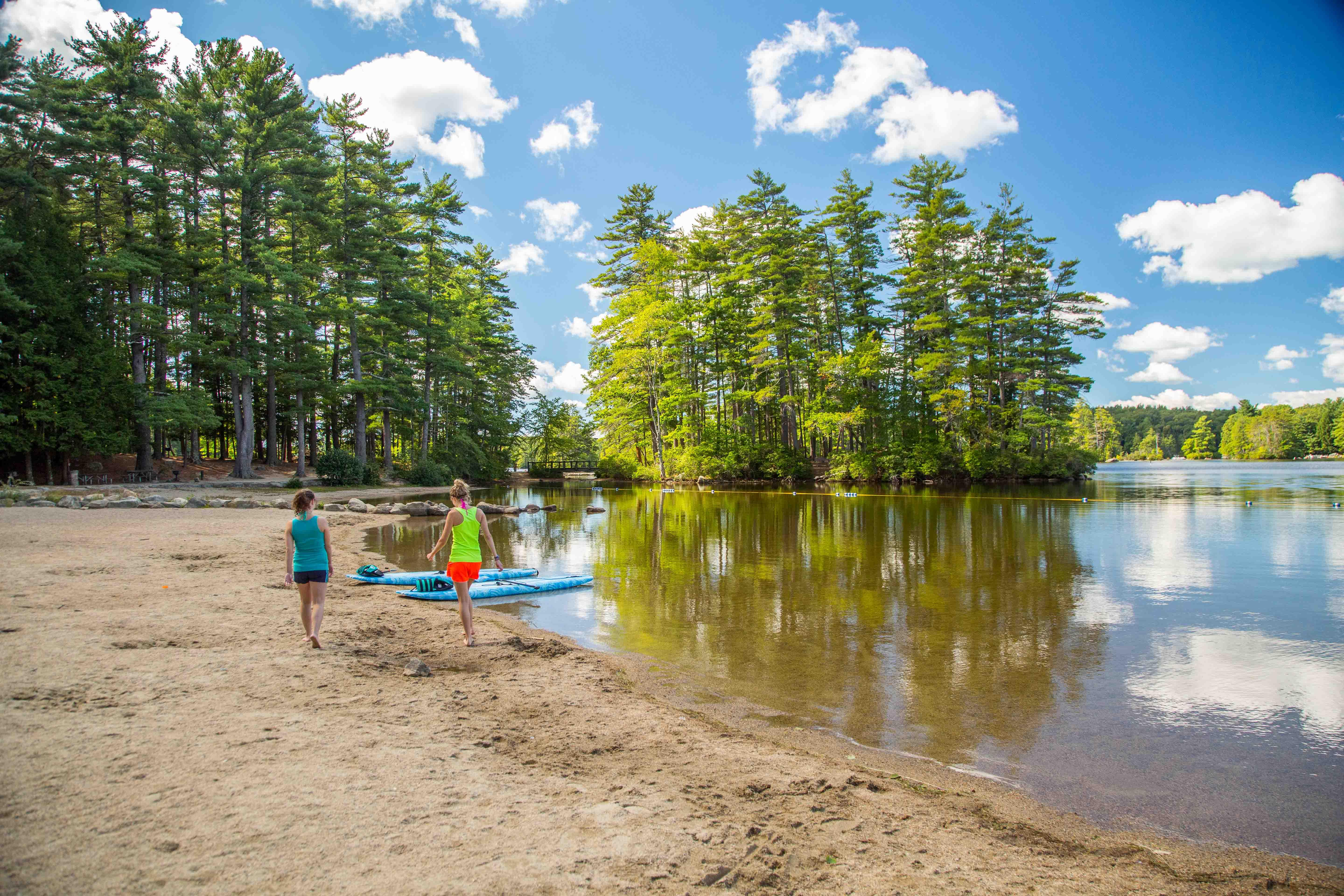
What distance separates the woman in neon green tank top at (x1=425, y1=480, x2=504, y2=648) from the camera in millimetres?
6844

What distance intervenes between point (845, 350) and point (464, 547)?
38.8m

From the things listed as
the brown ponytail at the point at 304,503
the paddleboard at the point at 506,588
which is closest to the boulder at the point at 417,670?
the brown ponytail at the point at 304,503

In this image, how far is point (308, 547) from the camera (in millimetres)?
6367

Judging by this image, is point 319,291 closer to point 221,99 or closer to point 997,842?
point 221,99

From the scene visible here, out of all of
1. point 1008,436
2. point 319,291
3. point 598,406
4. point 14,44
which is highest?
point 14,44

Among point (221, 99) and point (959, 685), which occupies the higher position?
point (221, 99)

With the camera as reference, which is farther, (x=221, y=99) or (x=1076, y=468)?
(x=1076, y=468)

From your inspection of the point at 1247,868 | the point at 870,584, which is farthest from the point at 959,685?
the point at 870,584

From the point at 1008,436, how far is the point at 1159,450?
123 meters

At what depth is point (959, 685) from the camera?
600 cm

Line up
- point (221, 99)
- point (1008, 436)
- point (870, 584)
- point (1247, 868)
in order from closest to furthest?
point (1247, 868)
point (870, 584)
point (221, 99)
point (1008, 436)

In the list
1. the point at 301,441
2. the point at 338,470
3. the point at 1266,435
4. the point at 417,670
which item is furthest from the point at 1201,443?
the point at 417,670

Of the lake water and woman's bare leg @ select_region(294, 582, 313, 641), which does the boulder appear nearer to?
woman's bare leg @ select_region(294, 582, 313, 641)

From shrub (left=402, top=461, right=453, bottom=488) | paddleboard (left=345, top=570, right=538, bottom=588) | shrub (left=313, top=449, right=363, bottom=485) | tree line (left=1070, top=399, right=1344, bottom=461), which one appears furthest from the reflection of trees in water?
tree line (left=1070, top=399, right=1344, bottom=461)
